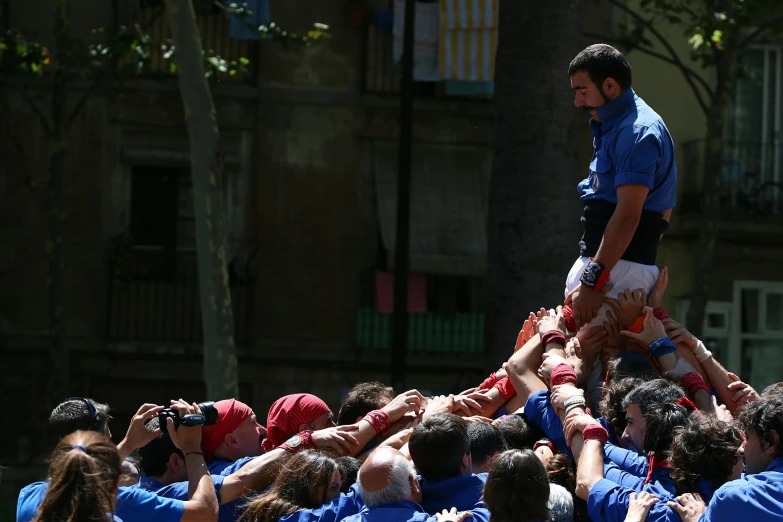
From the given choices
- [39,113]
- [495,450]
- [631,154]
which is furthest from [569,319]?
[39,113]

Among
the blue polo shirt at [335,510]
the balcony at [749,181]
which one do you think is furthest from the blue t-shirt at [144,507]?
the balcony at [749,181]

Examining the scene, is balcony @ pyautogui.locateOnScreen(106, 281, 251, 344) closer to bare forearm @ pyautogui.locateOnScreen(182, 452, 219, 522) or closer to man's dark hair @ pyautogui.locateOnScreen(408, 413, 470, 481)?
bare forearm @ pyautogui.locateOnScreen(182, 452, 219, 522)

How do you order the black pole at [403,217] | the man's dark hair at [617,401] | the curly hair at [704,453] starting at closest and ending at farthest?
the curly hair at [704,453]
the man's dark hair at [617,401]
the black pole at [403,217]

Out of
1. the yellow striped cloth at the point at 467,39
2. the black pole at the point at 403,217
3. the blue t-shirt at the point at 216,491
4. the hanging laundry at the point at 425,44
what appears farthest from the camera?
the hanging laundry at the point at 425,44

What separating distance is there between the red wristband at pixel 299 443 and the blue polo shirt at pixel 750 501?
1.82 m

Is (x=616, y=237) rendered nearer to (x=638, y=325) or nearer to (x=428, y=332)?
(x=638, y=325)

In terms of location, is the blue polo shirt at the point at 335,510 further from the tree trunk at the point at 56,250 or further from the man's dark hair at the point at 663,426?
the tree trunk at the point at 56,250

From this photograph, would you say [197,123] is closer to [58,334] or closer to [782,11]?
[58,334]

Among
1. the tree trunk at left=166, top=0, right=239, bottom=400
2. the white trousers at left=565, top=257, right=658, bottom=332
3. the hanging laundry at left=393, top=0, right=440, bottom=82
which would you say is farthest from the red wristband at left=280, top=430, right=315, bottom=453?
the hanging laundry at left=393, top=0, right=440, bottom=82

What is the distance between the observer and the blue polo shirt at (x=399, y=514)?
15.0 feet

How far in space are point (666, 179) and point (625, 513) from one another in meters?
1.69

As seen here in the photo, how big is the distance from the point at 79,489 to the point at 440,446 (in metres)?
1.44

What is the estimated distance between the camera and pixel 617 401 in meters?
5.29

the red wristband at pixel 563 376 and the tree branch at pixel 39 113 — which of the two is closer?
the red wristband at pixel 563 376
